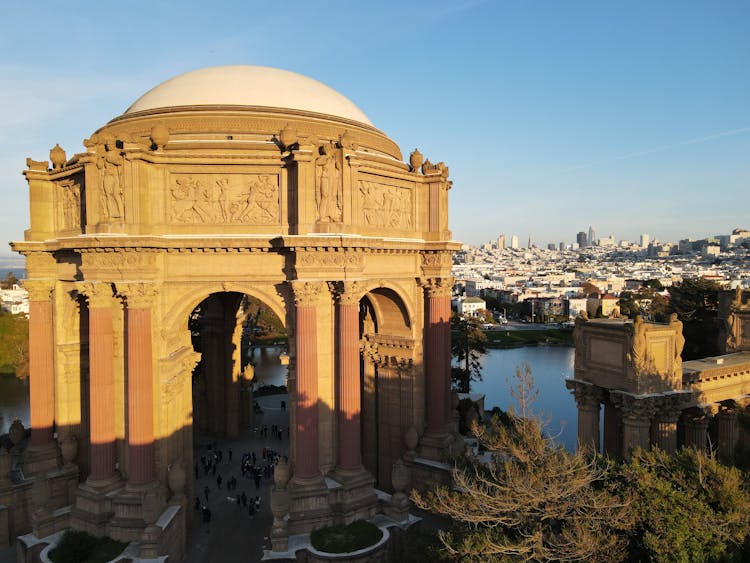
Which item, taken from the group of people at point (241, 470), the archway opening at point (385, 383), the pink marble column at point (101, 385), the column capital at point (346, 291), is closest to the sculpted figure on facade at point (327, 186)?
the column capital at point (346, 291)

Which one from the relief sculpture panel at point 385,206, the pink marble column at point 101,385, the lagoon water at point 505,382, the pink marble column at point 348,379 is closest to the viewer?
the pink marble column at point 101,385

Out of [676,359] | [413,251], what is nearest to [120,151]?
[413,251]

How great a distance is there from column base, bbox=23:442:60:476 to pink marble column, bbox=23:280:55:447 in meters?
0.16

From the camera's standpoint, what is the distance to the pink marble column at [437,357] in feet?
63.6

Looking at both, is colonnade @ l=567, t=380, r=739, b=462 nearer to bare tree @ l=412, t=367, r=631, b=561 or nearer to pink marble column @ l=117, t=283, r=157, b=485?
bare tree @ l=412, t=367, r=631, b=561

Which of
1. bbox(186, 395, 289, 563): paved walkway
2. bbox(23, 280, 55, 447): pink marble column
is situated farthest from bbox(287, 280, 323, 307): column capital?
bbox(23, 280, 55, 447): pink marble column

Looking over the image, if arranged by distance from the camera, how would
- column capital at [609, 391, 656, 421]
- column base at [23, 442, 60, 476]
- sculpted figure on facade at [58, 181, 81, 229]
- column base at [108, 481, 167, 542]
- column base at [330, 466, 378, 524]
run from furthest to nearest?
column base at [23, 442, 60, 476]
sculpted figure on facade at [58, 181, 81, 229]
column base at [330, 466, 378, 524]
column capital at [609, 391, 656, 421]
column base at [108, 481, 167, 542]

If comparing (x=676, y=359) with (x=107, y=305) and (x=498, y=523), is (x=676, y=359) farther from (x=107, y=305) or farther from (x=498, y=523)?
(x=107, y=305)

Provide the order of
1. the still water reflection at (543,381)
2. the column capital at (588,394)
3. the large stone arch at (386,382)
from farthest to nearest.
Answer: the still water reflection at (543,381) < the large stone arch at (386,382) < the column capital at (588,394)

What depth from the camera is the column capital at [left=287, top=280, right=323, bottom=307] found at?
49.7 ft

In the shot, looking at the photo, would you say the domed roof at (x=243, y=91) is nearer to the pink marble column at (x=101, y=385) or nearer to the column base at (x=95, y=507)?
the pink marble column at (x=101, y=385)

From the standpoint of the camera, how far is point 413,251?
18.7 meters

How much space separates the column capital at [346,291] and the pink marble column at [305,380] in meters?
0.60

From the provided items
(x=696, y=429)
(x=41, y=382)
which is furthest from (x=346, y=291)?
(x=696, y=429)
